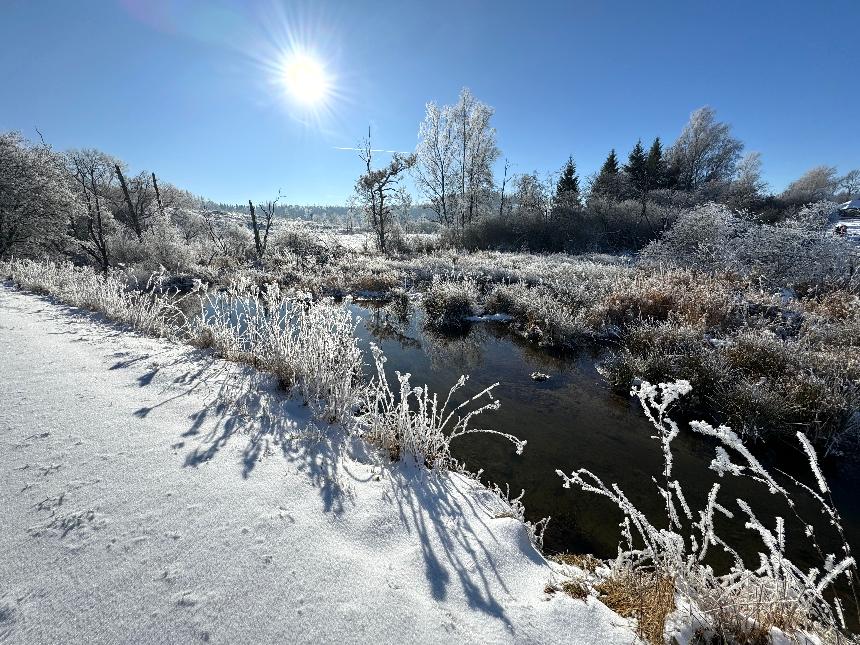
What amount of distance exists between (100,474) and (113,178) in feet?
136

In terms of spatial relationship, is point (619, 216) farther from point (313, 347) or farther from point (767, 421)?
point (313, 347)

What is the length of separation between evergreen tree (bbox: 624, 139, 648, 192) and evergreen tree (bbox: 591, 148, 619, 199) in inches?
45.4

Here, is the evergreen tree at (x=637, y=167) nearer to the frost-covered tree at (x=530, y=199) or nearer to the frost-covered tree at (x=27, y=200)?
the frost-covered tree at (x=530, y=199)

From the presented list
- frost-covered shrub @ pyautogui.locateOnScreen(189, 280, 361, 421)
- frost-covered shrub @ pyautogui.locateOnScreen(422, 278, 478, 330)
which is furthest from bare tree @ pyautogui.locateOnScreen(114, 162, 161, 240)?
frost-covered shrub @ pyautogui.locateOnScreen(189, 280, 361, 421)

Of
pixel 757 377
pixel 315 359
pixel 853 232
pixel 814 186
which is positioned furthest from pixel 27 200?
pixel 814 186

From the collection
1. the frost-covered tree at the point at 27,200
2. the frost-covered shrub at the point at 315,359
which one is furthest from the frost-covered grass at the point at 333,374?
the frost-covered tree at the point at 27,200

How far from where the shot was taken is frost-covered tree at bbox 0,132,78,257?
12.6 metres

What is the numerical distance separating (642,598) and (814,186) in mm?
49973

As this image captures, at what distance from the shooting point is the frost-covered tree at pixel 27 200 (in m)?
12.6

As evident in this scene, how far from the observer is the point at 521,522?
2141mm

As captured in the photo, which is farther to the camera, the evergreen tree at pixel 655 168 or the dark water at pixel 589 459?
the evergreen tree at pixel 655 168

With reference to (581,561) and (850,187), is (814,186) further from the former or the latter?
(581,561)

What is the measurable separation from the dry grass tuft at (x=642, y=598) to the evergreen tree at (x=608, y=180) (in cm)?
3036

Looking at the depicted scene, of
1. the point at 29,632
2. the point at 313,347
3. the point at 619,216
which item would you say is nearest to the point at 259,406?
the point at 313,347
